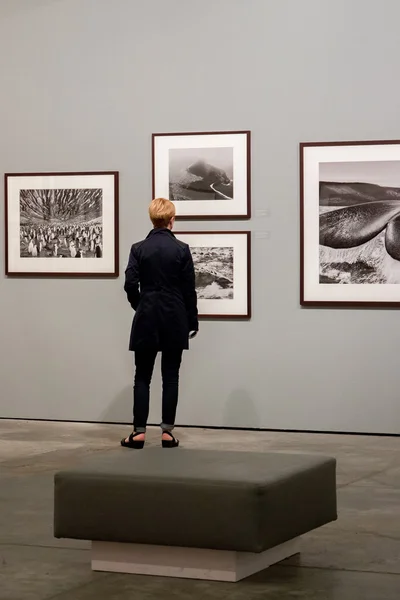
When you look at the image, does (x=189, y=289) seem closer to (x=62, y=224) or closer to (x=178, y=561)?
(x=62, y=224)

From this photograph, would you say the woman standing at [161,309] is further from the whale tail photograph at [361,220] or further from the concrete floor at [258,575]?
the whale tail photograph at [361,220]

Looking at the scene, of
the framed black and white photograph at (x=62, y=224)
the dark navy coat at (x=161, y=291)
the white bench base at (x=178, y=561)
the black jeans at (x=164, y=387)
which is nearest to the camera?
the white bench base at (x=178, y=561)

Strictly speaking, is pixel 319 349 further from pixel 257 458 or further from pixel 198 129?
pixel 257 458

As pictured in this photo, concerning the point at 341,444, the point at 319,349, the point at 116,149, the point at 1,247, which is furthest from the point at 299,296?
the point at 1,247

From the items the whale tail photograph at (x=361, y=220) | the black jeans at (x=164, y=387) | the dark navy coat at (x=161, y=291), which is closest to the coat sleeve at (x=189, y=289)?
the dark navy coat at (x=161, y=291)

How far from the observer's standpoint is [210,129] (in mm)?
10359

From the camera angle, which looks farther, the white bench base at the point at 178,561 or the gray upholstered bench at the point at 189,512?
the white bench base at the point at 178,561

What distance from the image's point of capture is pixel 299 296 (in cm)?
1019

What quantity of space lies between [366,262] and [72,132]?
3.07m

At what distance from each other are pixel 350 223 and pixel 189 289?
6.27 feet

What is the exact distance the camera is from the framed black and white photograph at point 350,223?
32.8ft

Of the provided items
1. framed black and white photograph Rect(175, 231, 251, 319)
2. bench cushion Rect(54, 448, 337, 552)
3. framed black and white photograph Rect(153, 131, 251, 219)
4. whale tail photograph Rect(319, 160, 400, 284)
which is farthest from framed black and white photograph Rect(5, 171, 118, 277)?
bench cushion Rect(54, 448, 337, 552)

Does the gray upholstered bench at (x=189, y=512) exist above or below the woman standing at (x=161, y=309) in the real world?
below

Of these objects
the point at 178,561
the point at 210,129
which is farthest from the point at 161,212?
the point at 178,561
